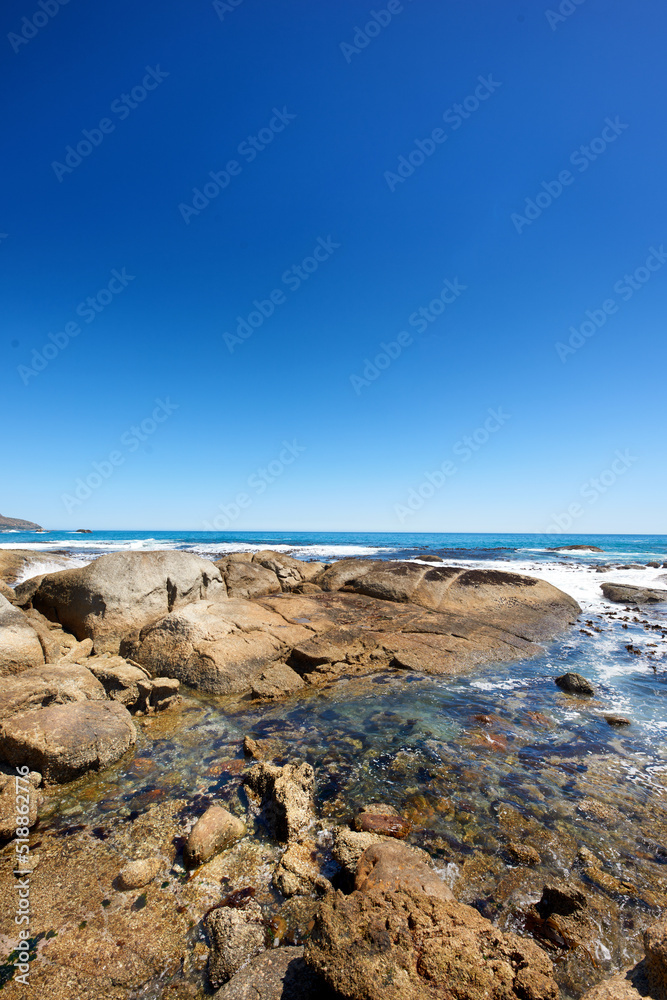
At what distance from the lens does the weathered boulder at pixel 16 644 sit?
6.81 meters

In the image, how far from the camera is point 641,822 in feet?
14.9

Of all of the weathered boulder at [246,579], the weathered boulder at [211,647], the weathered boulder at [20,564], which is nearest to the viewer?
the weathered boulder at [211,647]

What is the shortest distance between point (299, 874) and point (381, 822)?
1030mm

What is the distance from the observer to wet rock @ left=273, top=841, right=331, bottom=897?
352 centimetres

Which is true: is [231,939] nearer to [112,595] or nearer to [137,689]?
[137,689]

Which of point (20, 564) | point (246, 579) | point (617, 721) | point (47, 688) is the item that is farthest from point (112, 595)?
point (20, 564)

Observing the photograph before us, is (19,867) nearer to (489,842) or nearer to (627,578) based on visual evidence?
(489,842)

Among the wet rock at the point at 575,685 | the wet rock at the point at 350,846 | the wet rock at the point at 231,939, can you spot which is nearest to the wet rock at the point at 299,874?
the wet rock at the point at 350,846

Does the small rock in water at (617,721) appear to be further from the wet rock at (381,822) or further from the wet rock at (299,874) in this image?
the wet rock at (299,874)

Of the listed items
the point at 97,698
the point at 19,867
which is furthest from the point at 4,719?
the point at 19,867

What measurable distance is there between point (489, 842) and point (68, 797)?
15.0 ft

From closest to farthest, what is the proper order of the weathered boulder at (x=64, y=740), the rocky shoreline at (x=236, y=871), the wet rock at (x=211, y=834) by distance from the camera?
1. the rocky shoreline at (x=236, y=871)
2. the wet rock at (x=211, y=834)
3. the weathered boulder at (x=64, y=740)

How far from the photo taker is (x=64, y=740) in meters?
5.05

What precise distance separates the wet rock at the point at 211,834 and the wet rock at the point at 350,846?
100 centimetres
